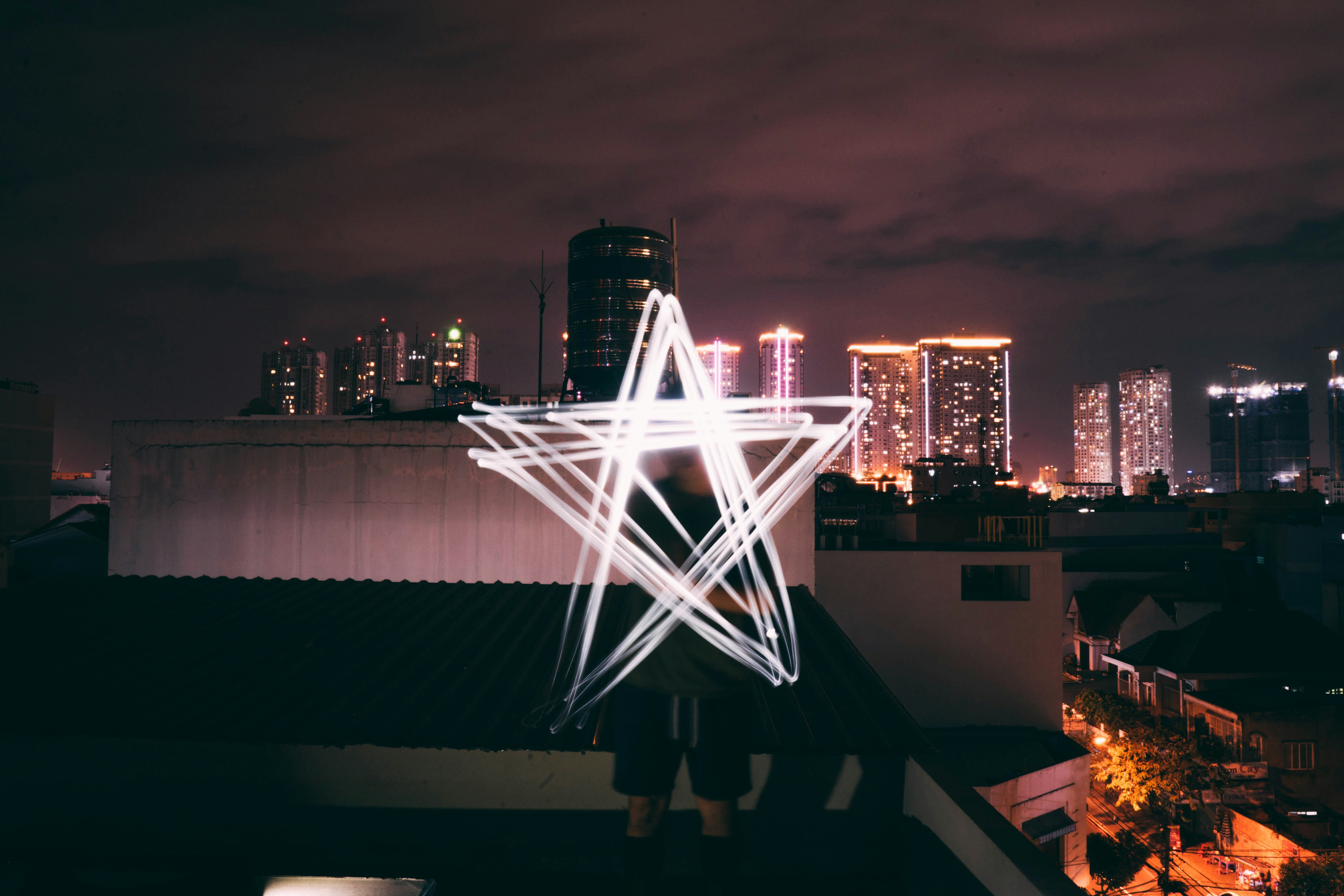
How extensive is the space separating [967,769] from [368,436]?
43.9 feet

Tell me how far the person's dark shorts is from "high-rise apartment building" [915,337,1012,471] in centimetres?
18896

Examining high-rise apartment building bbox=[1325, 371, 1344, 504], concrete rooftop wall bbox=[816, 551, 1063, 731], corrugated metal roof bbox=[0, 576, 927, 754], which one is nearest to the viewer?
corrugated metal roof bbox=[0, 576, 927, 754]

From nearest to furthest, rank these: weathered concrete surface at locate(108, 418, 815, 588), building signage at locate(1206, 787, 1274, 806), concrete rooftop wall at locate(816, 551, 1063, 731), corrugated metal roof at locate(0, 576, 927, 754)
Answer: corrugated metal roof at locate(0, 576, 927, 754), weathered concrete surface at locate(108, 418, 815, 588), concrete rooftop wall at locate(816, 551, 1063, 731), building signage at locate(1206, 787, 1274, 806)

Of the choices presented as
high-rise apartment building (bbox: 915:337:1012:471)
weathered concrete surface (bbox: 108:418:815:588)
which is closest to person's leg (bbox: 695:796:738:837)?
weathered concrete surface (bbox: 108:418:815:588)

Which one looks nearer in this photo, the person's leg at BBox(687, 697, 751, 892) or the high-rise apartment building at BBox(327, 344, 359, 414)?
the person's leg at BBox(687, 697, 751, 892)

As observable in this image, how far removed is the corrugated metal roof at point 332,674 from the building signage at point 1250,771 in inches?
1080

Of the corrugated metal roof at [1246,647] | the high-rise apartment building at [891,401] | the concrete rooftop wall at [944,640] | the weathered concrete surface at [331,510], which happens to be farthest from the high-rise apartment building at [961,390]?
the weathered concrete surface at [331,510]

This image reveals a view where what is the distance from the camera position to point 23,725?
465 centimetres

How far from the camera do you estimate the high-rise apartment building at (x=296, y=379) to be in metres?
116

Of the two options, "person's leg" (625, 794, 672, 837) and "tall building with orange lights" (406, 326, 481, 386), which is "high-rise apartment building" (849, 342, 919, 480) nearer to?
"tall building with orange lights" (406, 326, 481, 386)

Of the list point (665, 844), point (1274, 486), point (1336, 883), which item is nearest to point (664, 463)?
point (665, 844)

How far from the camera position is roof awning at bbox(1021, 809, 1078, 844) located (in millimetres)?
13914

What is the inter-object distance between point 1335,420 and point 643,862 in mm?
153066

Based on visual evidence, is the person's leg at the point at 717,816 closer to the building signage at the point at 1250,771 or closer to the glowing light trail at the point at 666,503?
the glowing light trail at the point at 666,503
